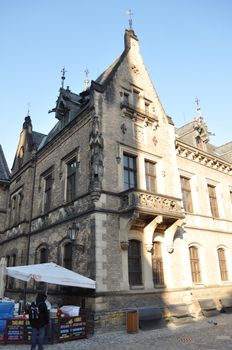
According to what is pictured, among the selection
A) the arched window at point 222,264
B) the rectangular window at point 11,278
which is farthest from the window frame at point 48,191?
the arched window at point 222,264

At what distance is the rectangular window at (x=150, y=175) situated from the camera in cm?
1520

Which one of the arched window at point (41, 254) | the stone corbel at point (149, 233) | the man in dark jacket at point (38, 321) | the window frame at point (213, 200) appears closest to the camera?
the man in dark jacket at point (38, 321)

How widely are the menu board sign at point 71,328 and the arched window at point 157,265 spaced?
4.55 m

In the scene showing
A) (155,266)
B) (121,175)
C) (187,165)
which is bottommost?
(155,266)

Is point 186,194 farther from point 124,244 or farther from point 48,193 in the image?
point 48,193

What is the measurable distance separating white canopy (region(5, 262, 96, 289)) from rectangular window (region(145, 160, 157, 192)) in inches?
247

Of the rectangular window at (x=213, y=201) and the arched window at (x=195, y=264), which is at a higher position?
the rectangular window at (x=213, y=201)

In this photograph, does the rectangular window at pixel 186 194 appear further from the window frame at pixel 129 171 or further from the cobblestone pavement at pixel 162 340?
the cobblestone pavement at pixel 162 340

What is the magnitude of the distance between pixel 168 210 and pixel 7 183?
15.7 m

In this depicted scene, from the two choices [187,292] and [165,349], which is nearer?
[165,349]

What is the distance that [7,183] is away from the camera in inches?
945

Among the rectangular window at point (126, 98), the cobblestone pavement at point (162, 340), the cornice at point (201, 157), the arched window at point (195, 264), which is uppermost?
the rectangular window at point (126, 98)

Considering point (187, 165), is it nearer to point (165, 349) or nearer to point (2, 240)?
point (165, 349)

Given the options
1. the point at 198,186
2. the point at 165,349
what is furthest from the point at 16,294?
the point at 198,186
